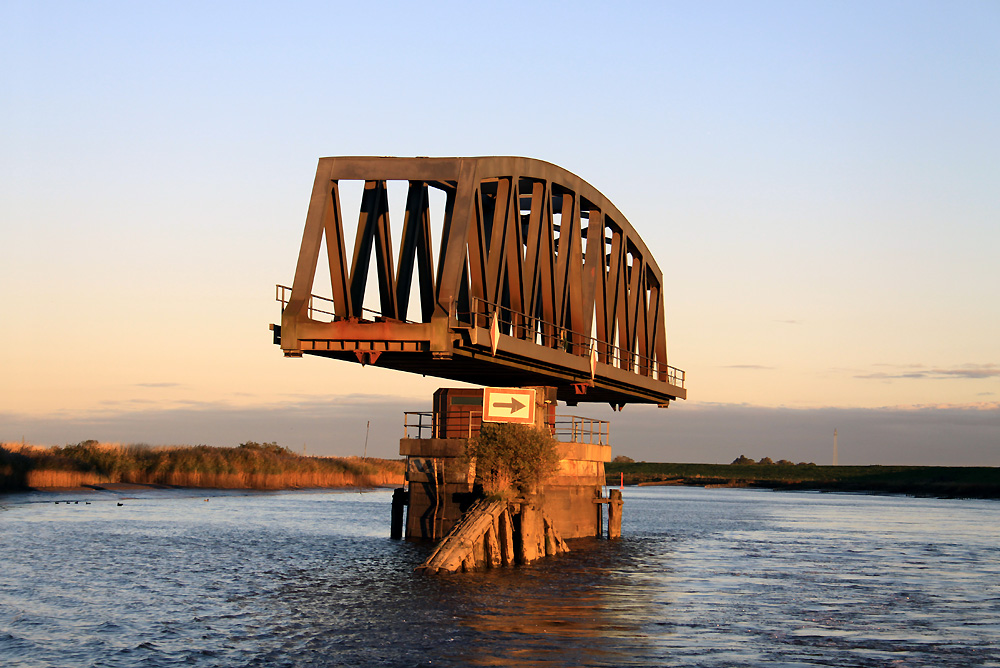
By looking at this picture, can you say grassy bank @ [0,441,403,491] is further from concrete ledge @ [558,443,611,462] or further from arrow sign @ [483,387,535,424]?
arrow sign @ [483,387,535,424]

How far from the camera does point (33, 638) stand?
20.5 metres

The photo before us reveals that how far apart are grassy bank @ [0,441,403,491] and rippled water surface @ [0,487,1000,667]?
2151 centimetres

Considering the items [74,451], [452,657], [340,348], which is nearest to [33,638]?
[452,657]

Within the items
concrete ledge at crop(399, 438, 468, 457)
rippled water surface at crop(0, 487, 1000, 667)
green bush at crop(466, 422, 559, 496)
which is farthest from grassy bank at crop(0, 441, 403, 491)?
green bush at crop(466, 422, 559, 496)

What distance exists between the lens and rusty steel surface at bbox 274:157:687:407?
3203cm

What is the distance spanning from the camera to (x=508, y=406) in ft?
114

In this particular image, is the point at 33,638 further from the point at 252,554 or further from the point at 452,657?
the point at 252,554

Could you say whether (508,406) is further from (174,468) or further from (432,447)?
(174,468)

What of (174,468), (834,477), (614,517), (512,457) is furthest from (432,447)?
(834,477)

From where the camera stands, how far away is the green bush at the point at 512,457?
35.8 m

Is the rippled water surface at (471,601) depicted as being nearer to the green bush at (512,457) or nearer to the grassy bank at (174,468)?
the green bush at (512,457)

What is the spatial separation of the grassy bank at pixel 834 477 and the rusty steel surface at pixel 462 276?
91182 mm

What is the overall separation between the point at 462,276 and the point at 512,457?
6.89 metres

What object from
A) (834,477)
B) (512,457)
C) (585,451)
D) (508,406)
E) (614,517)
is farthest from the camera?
(834,477)
